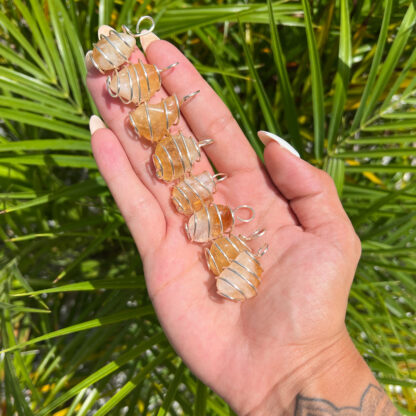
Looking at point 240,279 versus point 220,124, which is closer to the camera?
point 240,279

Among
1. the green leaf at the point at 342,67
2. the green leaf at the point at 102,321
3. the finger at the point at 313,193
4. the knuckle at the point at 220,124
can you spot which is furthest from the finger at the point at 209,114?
the green leaf at the point at 102,321

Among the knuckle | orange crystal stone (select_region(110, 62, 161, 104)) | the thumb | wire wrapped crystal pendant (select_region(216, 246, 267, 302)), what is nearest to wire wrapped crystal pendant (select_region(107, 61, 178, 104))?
orange crystal stone (select_region(110, 62, 161, 104))

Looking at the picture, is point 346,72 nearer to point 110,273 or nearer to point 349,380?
point 349,380

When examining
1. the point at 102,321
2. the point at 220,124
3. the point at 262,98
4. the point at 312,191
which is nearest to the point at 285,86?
the point at 262,98

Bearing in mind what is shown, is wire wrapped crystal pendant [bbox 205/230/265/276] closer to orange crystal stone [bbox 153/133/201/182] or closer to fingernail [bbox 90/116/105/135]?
orange crystal stone [bbox 153/133/201/182]

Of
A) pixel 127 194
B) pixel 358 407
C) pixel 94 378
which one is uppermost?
pixel 127 194

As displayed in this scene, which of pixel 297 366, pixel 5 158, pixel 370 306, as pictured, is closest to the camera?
pixel 297 366

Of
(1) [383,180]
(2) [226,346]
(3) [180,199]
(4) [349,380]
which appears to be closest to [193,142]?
(3) [180,199]

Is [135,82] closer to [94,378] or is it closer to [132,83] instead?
[132,83]
